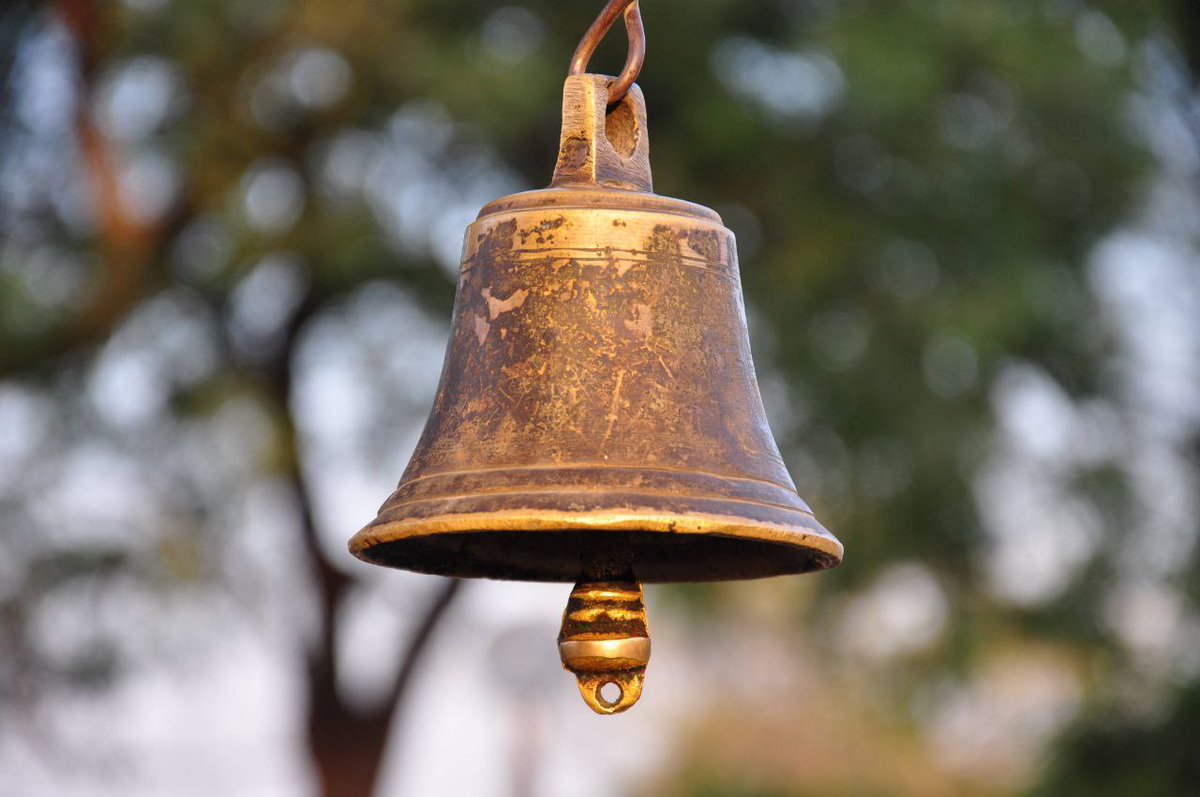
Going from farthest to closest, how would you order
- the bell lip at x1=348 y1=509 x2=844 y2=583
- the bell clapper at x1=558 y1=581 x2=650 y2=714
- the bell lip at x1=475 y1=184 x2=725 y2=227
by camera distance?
the bell lip at x1=475 y1=184 x2=725 y2=227 < the bell clapper at x1=558 y1=581 x2=650 y2=714 < the bell lip at x1=348 y1=509 x2=844 y2=583

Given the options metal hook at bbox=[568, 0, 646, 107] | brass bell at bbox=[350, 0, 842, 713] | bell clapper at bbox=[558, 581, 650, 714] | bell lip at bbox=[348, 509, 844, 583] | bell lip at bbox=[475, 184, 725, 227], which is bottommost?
bell clapper at bbox=[558, 581, 650, 714]

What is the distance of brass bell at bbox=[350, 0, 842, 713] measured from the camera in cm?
212

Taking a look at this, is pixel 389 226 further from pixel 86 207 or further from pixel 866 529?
pixel 866 529

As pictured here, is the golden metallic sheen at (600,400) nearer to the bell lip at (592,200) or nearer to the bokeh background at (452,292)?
the bell lip at (592,200)

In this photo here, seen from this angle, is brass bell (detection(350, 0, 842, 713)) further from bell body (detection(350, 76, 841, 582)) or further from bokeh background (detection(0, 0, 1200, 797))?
bokeh background (detection(0, 0, 1200, 797))

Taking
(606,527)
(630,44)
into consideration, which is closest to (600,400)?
(606,527)

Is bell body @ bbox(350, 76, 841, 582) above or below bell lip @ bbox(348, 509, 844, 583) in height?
above

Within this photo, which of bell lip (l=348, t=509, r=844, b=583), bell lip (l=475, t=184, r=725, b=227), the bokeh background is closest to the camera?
bell lip (l=348, t=509, r=844, b=583)

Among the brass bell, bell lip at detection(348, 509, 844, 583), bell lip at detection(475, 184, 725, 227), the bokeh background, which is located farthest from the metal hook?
the bokeh background

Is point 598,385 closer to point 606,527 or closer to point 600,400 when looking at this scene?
point 600,400

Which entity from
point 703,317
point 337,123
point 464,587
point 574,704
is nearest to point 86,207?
point 337,123

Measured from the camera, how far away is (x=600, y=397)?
2203mm

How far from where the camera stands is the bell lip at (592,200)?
229cm

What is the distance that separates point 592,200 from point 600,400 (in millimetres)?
259
